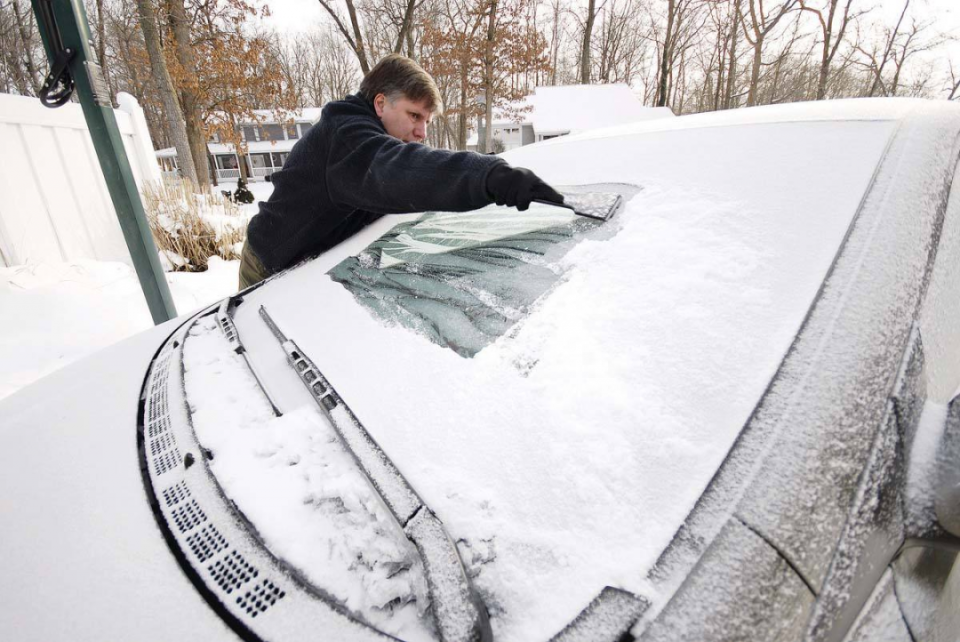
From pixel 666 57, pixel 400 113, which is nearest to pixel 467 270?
pixel 400 113

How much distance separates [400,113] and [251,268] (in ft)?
3.80

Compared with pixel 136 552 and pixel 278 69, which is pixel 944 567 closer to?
pixel 136 552

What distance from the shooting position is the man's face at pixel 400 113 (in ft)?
5.68

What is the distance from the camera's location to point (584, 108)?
22.3m

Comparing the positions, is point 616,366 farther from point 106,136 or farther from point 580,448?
point 106,136

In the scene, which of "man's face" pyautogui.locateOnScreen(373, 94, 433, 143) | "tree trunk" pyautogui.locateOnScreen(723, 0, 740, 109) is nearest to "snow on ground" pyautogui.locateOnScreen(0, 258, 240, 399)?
"man's face" pyautogui.locateOnScreen(373, 94, 433, 143)

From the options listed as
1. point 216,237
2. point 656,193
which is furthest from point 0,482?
point 216,237

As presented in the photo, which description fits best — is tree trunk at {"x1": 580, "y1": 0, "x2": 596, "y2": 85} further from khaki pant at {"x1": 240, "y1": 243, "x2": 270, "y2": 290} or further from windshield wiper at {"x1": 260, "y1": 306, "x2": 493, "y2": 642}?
windshield wiper at {"x1": 260, "y1": 306, "x2": 493, "y2": 642}

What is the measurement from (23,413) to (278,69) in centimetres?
1454

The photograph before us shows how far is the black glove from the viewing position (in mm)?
1079

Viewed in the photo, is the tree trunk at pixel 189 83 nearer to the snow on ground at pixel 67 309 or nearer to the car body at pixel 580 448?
the snow on ground at pixel 67 309

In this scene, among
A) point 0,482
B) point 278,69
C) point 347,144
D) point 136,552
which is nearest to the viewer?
point 136,552

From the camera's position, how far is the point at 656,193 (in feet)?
3.54

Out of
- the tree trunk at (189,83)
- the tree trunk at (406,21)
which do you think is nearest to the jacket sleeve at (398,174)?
the tree trunk at (189,83)
